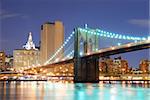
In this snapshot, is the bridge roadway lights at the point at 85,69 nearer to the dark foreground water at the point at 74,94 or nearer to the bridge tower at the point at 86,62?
the bridge tower at the point at 86,62

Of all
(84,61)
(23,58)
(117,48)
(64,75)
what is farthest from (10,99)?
(23,58)

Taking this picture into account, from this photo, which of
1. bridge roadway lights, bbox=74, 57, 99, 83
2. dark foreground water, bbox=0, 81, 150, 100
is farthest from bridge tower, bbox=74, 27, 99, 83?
dark foreground water, bbox=0, 81, 150, 100

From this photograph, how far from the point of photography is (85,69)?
6438 cm

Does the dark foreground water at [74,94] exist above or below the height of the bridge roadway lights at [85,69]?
below

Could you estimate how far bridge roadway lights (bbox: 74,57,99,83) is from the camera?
64.0 meters

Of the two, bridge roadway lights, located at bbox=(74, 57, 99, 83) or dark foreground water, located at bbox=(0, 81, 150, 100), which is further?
bridge roadway lights, located at bbox=(74, 57, 99, 83)

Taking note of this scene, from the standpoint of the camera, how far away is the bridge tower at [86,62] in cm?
6412

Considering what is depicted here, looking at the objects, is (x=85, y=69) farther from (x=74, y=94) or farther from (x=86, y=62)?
(x=74, y=94)

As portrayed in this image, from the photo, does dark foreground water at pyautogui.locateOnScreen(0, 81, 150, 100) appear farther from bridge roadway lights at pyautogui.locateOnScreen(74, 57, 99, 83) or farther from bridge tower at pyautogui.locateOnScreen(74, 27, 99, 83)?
bridge tower at pyautogui.locateOnScreen(74, 27, 99, 83)

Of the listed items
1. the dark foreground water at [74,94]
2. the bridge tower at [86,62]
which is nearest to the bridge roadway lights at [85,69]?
the bridge tower at [86,62]

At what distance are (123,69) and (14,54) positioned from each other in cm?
2849

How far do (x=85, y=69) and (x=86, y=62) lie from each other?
0.79m

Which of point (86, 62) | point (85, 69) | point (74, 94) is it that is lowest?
point (74, 94)

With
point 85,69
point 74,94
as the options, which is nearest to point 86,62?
point 85,69
